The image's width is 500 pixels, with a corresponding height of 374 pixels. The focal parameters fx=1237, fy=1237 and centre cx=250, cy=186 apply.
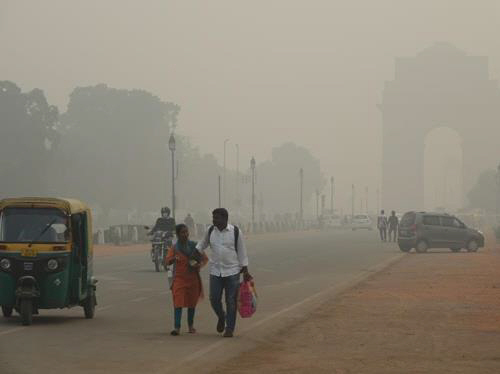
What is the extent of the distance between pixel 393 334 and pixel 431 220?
33.3m

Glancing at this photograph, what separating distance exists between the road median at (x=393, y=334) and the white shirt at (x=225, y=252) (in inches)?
42.3

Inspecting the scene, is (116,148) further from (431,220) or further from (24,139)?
(431,220)

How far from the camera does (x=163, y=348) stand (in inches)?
582

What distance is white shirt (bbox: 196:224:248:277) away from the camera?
52.8 ft

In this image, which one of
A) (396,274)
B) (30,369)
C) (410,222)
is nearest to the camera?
(30,369)

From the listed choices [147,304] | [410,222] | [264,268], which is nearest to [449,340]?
[147,304]

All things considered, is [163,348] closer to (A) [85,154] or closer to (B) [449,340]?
(B) [449,340]

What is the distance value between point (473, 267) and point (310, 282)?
8.59 m

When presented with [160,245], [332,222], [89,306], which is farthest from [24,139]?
[89,306]

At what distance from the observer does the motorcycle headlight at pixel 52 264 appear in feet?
57.9

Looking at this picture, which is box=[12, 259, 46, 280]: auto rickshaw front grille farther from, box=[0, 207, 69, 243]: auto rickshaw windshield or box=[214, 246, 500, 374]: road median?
box=[214, 246, 500, 374]: road median

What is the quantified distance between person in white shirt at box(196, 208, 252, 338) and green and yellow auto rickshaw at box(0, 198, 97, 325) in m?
2.54

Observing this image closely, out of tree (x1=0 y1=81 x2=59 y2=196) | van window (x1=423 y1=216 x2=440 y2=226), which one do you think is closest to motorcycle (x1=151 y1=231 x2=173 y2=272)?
van window (x1=423 y1=216 x2=440 y2=226)

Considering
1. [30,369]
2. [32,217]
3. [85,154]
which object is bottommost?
[30,369]
